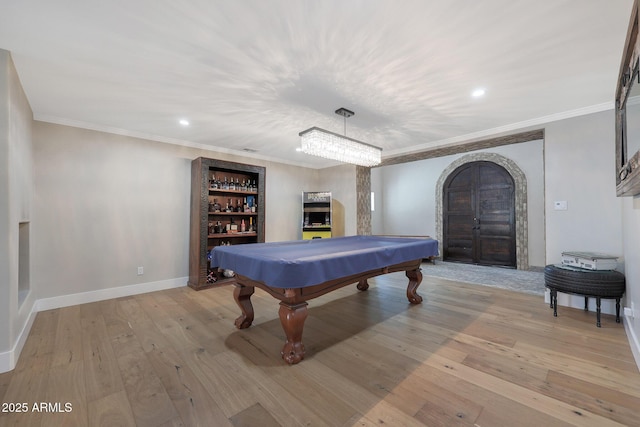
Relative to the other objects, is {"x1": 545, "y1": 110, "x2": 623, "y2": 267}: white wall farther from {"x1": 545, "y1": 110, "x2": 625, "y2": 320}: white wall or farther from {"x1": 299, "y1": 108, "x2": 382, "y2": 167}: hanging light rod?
{"x1": 299, "y1": 108, "x2": 382, "y2": 167}: hanging light rod

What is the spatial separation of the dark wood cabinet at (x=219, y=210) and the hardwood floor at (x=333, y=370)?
116cm

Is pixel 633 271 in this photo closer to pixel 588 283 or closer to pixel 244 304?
pixel 588 283

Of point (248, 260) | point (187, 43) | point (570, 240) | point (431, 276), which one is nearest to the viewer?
point (187, 43)

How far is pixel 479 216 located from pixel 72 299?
752 cm

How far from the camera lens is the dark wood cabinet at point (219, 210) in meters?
4.09

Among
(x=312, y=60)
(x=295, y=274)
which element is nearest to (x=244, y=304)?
(x=295, y=274)

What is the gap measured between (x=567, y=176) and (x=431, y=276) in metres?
2.50

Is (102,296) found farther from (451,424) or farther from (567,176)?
(567,176)

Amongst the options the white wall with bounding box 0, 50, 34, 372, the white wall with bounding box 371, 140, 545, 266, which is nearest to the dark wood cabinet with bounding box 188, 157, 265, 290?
the white wall with bounding box 0, 50, 34, 372

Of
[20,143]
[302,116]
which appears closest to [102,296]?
[20,143]

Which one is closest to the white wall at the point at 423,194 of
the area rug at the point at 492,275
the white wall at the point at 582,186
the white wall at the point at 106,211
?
the area rug at the point at 492,275

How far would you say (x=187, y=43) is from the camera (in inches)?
74.9

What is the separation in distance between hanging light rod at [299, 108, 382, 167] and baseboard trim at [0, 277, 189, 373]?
2.99m

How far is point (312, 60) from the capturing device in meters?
2.12
